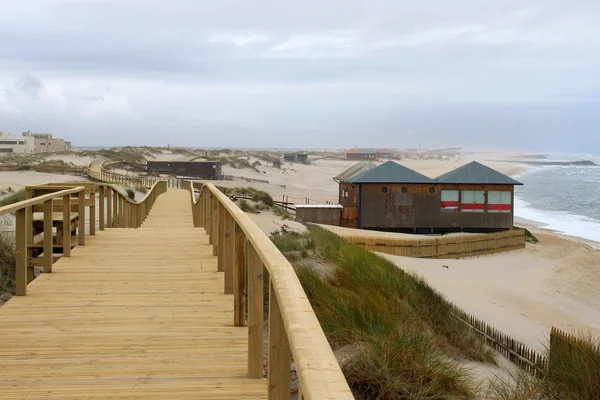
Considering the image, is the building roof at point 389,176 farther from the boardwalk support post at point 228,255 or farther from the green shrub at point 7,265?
the boardwalk support post at point 228,255

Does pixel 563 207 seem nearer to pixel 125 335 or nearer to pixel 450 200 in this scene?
pixel 450 200

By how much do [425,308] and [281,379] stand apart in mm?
5658

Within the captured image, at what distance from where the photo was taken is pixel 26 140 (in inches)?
5167

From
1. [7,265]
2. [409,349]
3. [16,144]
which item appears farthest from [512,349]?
[16,144]

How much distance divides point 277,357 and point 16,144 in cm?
13943

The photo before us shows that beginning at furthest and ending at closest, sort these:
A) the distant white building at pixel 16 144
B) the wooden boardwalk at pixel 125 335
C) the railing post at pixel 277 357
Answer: the distant white building at pixel 16 144, the wooden boardwalk at pixel 125 335, the railing post at pixel 277 357

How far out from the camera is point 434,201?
27594 millimetres

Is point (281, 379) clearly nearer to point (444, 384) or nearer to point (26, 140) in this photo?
point (444, 384)

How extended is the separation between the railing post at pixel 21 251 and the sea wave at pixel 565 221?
33576 mm

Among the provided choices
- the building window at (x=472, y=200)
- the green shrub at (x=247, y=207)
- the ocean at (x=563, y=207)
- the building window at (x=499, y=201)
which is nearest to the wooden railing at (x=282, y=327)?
the green shrub at (x=247, y=207)

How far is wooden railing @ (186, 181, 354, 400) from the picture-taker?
1696 mm

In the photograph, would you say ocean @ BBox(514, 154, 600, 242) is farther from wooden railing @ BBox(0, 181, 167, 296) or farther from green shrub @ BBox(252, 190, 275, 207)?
wooden railing @ BBox(0, 181, 167, 296)

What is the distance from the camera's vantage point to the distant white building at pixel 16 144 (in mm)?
126188

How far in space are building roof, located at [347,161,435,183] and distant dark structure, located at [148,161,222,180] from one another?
33.8 m
